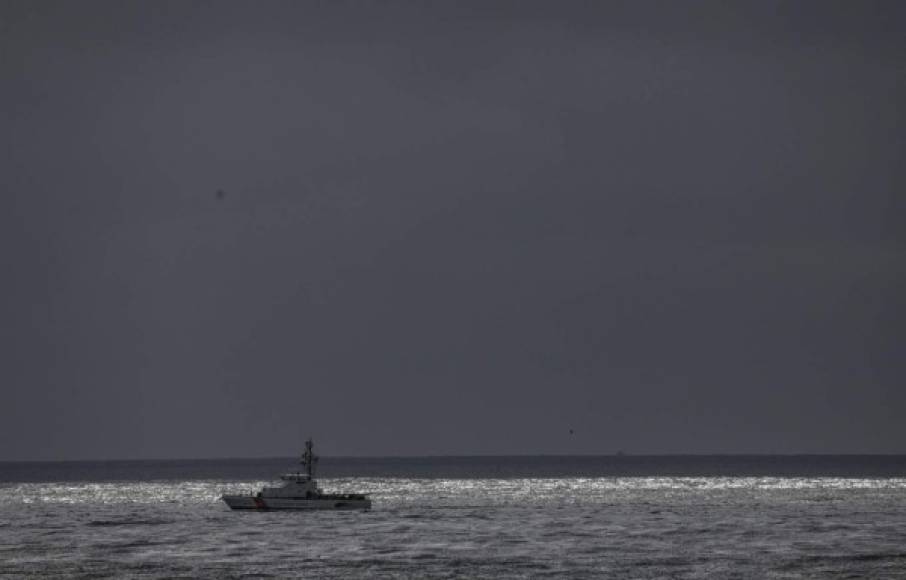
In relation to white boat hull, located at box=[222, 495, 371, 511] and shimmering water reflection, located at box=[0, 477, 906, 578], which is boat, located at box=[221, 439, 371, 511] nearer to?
white boat hull, located at box=[222, 495, 371, 511]

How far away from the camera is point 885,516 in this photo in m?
129

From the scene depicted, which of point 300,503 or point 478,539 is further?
point 300,503

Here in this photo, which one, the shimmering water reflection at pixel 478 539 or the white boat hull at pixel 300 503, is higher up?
the white boat hull at pixel 300 503

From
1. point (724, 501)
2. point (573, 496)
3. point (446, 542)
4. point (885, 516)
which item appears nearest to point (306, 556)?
point (446, 542)

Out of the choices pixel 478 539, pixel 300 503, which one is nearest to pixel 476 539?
pixel 478 539

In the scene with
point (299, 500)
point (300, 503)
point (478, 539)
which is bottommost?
point (478, 539)

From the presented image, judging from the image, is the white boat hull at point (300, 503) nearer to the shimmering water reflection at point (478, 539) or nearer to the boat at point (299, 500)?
the boat at point (299, 500)

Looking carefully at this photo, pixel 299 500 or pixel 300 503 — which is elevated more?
pixel 299 500

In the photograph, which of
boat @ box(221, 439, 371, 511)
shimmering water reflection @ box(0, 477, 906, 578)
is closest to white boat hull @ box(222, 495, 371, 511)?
boat @ box(221, 439, 371, 511)

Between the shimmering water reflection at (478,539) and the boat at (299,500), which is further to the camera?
the boat at (299,500)

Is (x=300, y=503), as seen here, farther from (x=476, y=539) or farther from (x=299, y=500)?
(x=476, y=539)

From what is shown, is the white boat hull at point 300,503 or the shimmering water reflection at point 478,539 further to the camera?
the white boat hull at point 300,503

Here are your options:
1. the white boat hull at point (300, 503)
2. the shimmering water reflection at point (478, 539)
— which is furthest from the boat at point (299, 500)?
the shimmering water reflection at point (478, 539)

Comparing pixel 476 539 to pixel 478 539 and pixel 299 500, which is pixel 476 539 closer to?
pixel 478 539
